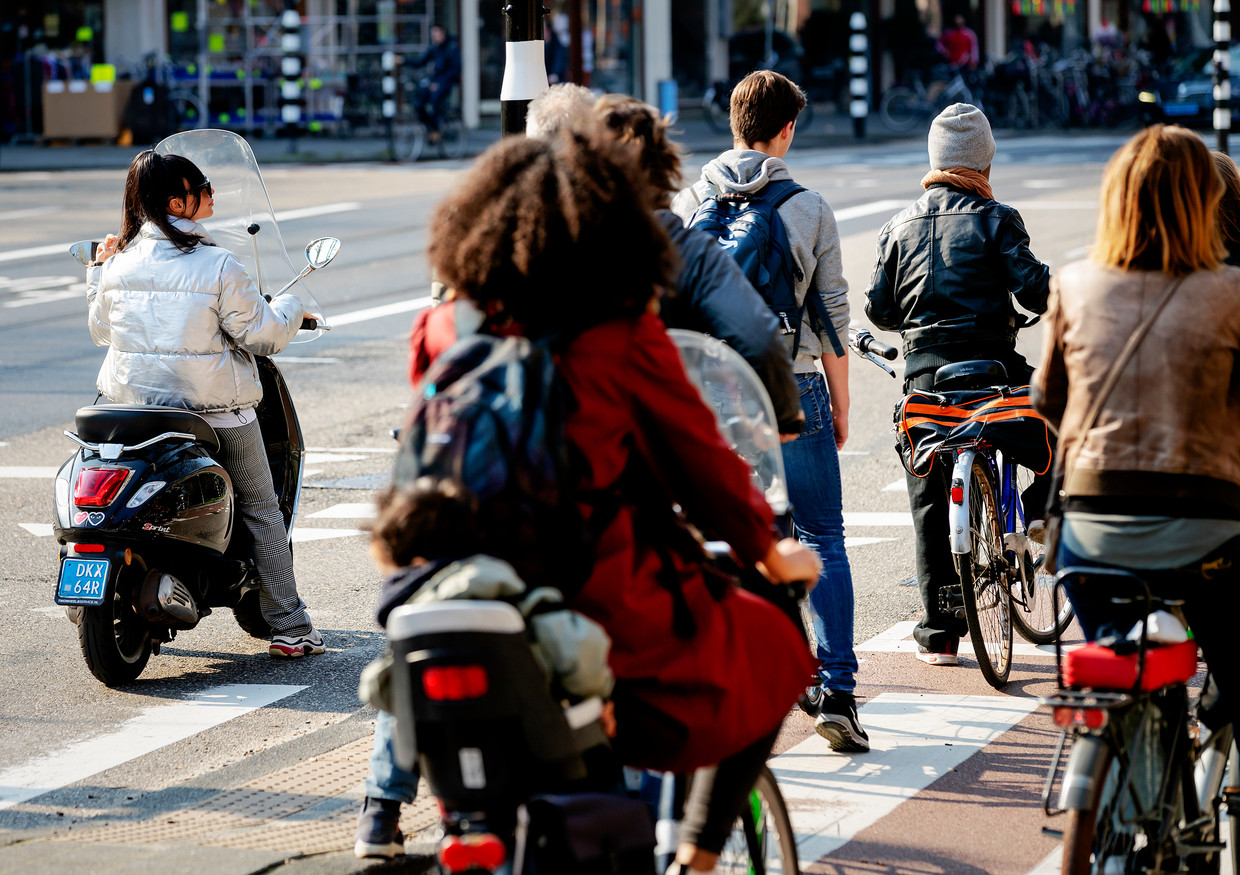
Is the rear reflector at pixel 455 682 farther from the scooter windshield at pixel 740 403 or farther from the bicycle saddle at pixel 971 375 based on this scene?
the bicycle saddle at pixel 971 375

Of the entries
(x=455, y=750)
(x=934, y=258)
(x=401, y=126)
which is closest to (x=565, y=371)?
(x=455, y=750)

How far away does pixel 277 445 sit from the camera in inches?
255

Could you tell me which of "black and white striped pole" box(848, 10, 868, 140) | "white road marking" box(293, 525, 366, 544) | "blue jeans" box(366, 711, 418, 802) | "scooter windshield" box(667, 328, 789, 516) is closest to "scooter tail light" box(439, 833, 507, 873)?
"scooter windshield" box(667, 328, 789, 516)

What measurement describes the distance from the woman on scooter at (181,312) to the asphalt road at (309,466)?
0.89 m

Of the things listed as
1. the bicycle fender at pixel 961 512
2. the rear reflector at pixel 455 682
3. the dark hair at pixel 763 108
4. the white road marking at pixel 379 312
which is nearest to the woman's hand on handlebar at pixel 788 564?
the rear reflector at pixel 455 682

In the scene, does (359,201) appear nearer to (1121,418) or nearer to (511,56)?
(511,56)

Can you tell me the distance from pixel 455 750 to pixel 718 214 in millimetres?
2690

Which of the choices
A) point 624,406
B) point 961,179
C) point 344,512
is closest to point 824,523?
point 961,179

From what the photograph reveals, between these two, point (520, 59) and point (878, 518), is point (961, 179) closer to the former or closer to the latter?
point (520, 59)

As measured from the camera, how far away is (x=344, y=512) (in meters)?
8.25

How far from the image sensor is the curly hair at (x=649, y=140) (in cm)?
371

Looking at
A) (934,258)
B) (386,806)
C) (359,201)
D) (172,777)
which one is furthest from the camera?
(359,201)

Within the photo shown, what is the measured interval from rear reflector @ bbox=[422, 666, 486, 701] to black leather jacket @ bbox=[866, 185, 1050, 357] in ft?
11.0

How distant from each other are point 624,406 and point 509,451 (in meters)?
0.26
